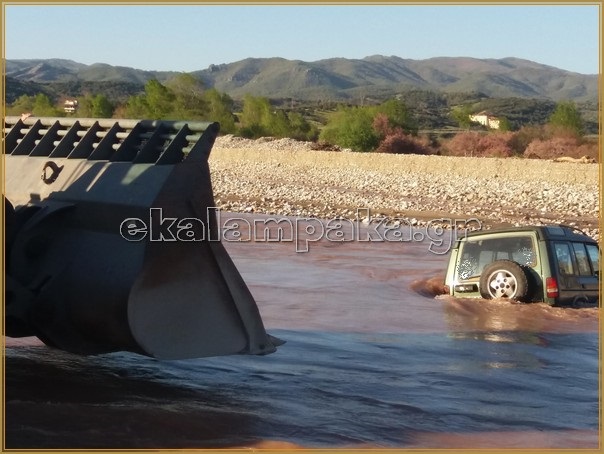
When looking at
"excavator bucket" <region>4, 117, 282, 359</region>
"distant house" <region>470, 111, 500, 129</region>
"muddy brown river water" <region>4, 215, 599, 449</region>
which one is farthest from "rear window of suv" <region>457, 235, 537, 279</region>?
"distant house" <region>470, 111, 500, 129</region>

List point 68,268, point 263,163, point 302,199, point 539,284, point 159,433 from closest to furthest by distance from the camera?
point 159,433 < point 68,268 < point 539,284 < point 302,199 < point 263,163

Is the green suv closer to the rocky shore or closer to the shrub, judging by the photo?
the rocky shore

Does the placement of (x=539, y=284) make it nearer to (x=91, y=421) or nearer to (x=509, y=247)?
(x=509, y=247)

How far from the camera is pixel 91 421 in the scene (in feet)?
28.0

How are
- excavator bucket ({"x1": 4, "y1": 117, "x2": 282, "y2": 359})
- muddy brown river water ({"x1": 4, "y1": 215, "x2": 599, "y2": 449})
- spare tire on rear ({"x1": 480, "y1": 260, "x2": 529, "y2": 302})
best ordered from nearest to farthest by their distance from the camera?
muddy brown river water ({"x1": 4, "y1": 215, "x2": 599, "y2": 449}) → excavator bucket ({"x1": 4, "y1": 117, "x2": 282, "y2": 359}) → spare tire on rear ({"x1": 480, "y1": 260, "x2": 529, "y2": 302})

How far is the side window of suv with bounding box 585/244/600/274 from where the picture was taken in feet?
48.3

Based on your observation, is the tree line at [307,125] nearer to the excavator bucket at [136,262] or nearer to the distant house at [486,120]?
the distant house at [486,120]

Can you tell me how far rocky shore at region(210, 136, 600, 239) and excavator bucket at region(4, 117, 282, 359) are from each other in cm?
1913

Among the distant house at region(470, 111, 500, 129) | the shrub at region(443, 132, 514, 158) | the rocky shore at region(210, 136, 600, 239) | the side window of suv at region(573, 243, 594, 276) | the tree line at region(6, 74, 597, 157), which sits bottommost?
the side window of suv at region(573, 243, 594, 276)

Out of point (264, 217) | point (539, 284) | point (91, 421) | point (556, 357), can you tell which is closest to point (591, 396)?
point (556, 357)

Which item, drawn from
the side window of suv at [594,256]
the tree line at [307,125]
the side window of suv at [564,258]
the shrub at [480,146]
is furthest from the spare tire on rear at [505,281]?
the shrub at [480,146]

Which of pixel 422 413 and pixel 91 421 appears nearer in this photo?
pixel 91 421

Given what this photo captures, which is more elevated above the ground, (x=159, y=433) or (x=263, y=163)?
(x=263, y=163)

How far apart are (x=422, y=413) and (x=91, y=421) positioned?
2.84 meters
